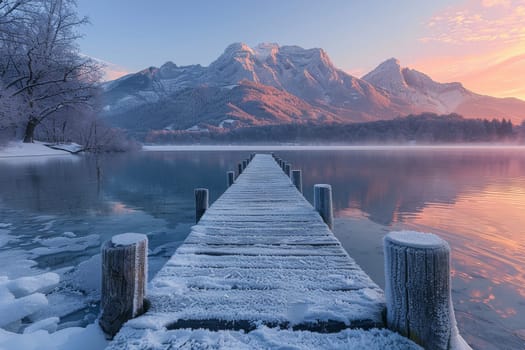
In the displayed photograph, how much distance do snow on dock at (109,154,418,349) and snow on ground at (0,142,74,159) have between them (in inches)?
1446

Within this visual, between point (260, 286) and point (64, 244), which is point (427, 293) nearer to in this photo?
point (260, 286)

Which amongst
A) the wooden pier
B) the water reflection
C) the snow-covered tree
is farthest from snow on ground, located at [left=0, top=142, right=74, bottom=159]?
the wooden pier

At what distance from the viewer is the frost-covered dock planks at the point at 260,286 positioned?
2.32 metres

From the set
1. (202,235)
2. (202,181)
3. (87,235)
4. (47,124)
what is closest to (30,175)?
(202,181)

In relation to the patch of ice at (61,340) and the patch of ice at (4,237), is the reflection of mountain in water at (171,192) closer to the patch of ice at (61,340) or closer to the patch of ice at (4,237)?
the patch of ice at (4,237)

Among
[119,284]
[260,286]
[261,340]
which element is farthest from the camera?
[260,286]

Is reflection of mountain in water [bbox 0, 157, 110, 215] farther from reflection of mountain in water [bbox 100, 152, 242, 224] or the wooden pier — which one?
the wooden pier

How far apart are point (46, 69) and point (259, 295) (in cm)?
3516

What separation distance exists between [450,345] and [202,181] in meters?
17.3

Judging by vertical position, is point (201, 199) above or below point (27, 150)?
below

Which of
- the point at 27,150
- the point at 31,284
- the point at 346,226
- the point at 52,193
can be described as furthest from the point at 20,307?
the point at 27,150

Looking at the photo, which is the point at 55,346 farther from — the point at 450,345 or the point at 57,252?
the point at 57,252

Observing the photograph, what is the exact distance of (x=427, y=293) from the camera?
6.51 feet

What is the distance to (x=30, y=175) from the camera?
18.0 m
